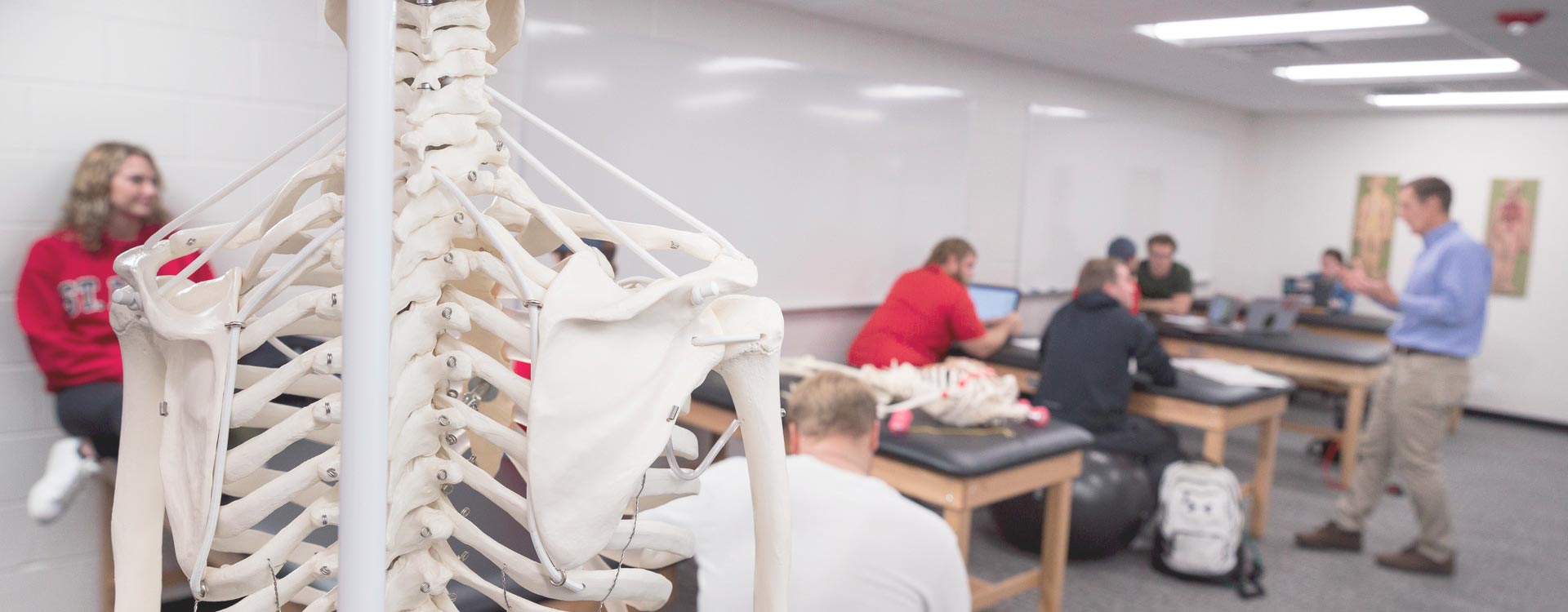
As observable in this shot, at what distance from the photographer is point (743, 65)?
14.5 feet

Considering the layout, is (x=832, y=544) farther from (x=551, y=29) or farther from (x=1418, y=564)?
(x=1418, y=564)

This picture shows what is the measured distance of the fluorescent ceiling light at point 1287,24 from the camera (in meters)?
4.16

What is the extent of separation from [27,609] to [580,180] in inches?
81.9

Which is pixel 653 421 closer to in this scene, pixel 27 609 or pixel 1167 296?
pixel 27 609

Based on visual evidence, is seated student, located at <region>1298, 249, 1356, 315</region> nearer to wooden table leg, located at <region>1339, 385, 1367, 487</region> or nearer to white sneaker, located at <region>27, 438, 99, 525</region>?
wooden table leg, located at <region>1339, 385, 1367, 487</region>

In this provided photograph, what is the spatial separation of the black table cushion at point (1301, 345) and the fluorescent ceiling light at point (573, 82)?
3371mm

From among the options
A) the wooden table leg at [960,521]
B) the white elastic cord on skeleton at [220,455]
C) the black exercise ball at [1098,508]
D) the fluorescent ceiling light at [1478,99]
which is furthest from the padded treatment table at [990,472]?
the fluorescent ceiling light at [1478,99]

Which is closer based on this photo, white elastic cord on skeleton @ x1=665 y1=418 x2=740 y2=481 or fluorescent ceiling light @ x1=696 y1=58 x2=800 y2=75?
white elastic cord on skeleton @ x1=665 y1=418 x2=740 y2=481

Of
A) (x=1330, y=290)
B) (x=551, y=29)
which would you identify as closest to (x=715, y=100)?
(x=551, y=29)

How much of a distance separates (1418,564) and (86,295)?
4.47 meters

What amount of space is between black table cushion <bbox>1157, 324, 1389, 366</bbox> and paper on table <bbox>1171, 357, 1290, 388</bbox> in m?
0.48

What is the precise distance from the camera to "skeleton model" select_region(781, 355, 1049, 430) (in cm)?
292

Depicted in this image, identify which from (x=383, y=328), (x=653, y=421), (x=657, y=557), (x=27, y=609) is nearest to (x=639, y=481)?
(x=653, y=421)

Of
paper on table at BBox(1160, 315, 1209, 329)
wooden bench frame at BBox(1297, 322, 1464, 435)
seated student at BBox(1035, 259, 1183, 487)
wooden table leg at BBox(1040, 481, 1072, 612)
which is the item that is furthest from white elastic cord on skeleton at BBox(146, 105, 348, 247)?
wooden bench frame at BBox(1297, 322, 1464, 435)
